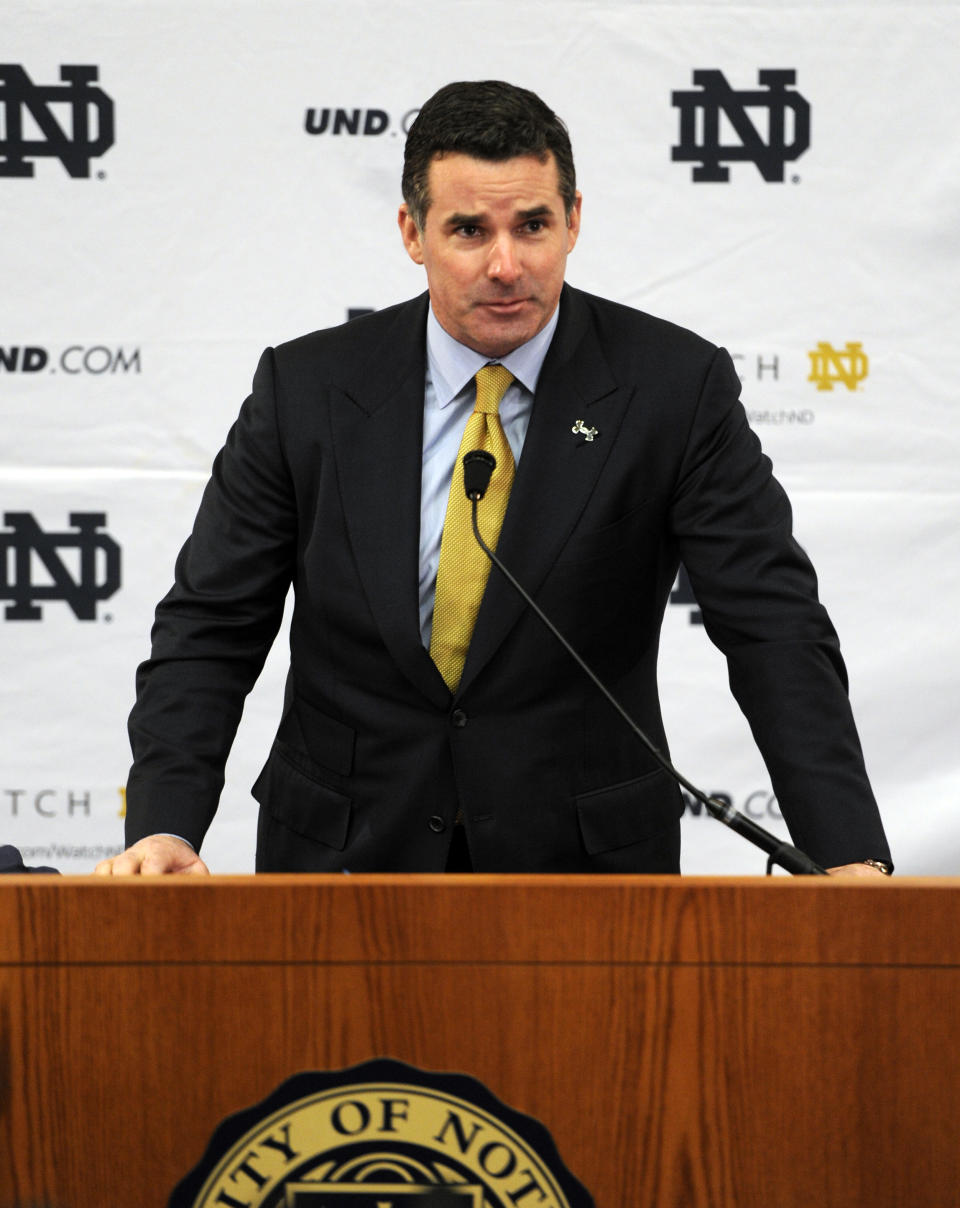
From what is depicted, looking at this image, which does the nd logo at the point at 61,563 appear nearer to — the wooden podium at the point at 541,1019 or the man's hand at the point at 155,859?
the man's hand at the point at 155,859

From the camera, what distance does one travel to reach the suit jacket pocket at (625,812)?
1.55m

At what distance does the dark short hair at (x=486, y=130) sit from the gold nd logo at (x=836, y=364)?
119 centimetres

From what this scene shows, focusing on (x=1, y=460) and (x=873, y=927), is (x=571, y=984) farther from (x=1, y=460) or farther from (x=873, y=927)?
(x=1, y=460)

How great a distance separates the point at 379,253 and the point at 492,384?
1.12 metres

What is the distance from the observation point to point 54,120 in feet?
8.44

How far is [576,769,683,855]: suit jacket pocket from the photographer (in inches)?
61.0

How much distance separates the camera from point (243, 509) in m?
1.61

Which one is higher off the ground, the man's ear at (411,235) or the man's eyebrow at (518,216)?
the man's ear at (411,235)

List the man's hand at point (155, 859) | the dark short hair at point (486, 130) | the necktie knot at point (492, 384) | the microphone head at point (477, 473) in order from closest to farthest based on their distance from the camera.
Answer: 1. the man's hand at point (155, 859)
2. the microphone head at point (477, 473)
3. the dark short hair at point (486, 130)
4. the necktie knot at point (492, 384)

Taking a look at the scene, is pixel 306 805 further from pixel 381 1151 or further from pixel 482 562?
pixel 381 1151

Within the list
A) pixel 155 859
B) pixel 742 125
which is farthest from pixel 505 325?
pixel 742 125

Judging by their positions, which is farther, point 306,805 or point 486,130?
point 306,805

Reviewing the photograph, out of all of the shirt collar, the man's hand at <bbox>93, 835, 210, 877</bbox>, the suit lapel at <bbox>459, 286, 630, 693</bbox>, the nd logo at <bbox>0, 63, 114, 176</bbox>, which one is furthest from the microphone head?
the nd logo at <bbox>0, 63, 114, 176</bbox>

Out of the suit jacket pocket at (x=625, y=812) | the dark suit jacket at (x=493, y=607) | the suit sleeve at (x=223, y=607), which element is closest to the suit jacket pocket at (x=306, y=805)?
the dark suit jacket at (x=493, y=607)
